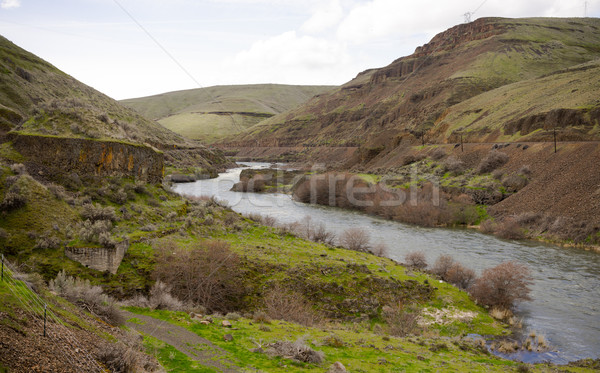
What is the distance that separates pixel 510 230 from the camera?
124 ft

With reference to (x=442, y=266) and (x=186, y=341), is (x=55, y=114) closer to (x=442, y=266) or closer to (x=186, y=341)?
(x=186, y=341)

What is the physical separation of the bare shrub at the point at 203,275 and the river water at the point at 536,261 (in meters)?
13.0

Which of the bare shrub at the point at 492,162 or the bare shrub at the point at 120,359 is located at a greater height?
the bare shrub at the point at 492,162

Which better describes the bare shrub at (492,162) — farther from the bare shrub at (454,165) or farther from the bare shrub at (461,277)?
the bare shrub at (461,277)

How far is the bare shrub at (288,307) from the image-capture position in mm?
16781

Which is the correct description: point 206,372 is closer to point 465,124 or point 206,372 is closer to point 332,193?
point 332,193

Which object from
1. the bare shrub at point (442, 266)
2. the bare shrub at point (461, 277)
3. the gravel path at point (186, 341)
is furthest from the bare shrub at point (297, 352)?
the bare shrub at point (442, 266)

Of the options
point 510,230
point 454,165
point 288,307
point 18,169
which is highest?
point 454,165

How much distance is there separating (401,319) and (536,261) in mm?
17886

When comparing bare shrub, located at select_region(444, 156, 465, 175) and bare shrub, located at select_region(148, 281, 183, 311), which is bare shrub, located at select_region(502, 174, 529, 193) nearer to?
bare shrub, located at select_region(444, 156, 465, 175)

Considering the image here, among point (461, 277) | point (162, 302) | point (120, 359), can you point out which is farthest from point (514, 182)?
point (120, 359)

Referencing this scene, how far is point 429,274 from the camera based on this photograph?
84.9 ft

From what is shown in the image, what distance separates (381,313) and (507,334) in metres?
5.92

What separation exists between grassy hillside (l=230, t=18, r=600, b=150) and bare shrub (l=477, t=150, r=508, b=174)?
11880 millimetres
